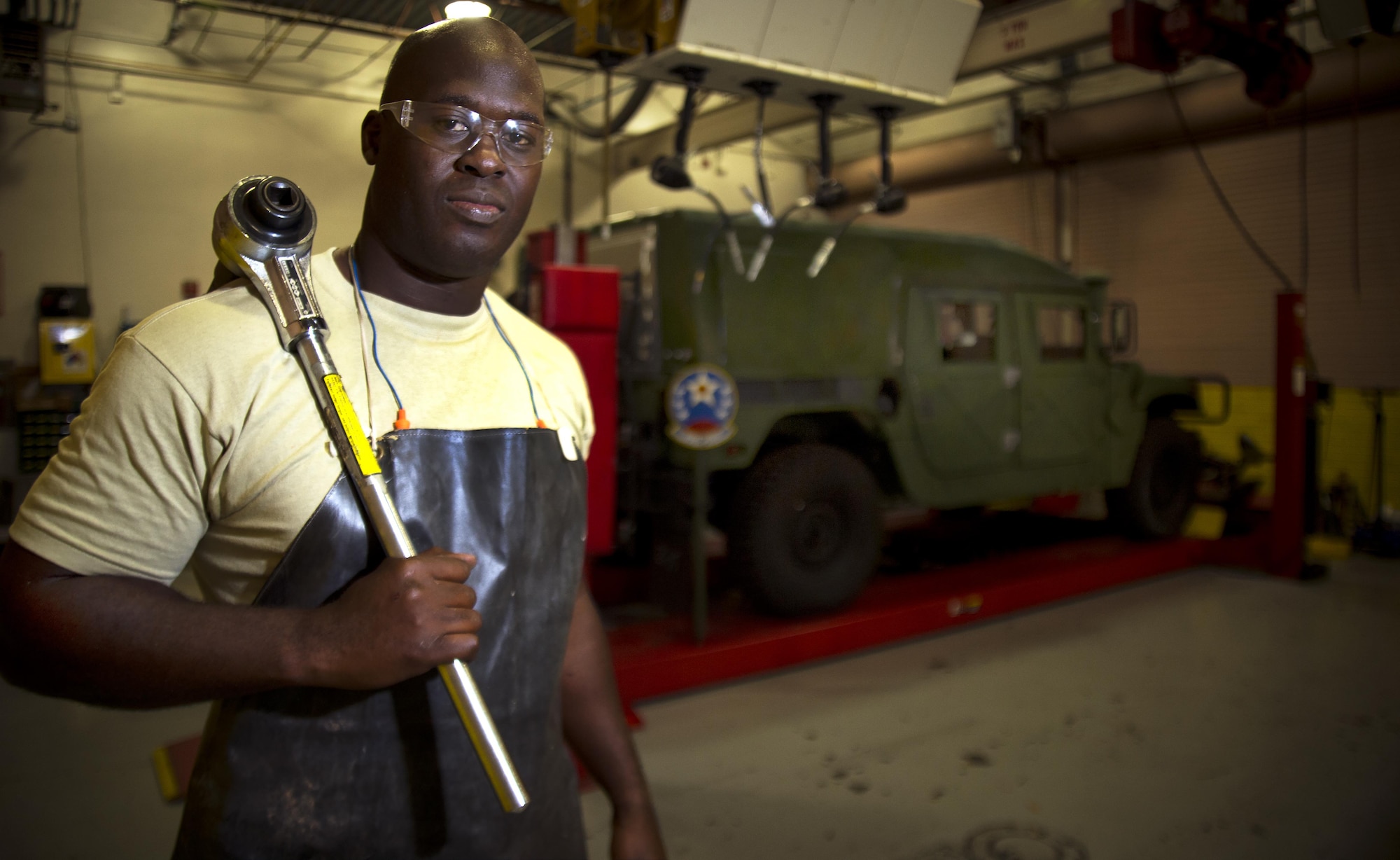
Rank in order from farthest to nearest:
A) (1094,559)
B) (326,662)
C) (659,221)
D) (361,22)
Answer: (1094,559), (659,221), (361,22), (326,662)

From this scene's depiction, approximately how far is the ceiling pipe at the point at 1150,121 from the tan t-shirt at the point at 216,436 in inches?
179

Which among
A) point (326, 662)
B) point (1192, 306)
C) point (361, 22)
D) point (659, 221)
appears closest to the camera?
point (326, 662)

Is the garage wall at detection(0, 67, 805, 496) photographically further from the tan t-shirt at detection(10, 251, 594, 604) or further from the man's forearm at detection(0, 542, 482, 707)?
the man's forearm at detection(0, 542, 482, 707)

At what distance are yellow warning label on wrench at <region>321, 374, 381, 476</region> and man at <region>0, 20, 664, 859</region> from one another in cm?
6

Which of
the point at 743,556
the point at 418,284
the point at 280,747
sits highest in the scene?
the point at 418,284

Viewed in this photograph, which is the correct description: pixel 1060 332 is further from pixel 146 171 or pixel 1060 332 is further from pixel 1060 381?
pixel 146 171

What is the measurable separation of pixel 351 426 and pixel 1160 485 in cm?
617

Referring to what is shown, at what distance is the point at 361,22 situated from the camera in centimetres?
147

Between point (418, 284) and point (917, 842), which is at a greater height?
point (418, 284)

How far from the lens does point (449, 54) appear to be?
1.07 meters

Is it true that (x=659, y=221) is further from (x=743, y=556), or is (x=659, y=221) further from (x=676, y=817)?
(x=676, y=817)

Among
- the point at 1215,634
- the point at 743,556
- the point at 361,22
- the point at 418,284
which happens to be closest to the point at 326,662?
the point at 418,284

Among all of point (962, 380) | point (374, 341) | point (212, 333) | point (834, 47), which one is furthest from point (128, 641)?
point (962, 380)

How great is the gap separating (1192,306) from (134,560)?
968 cm
